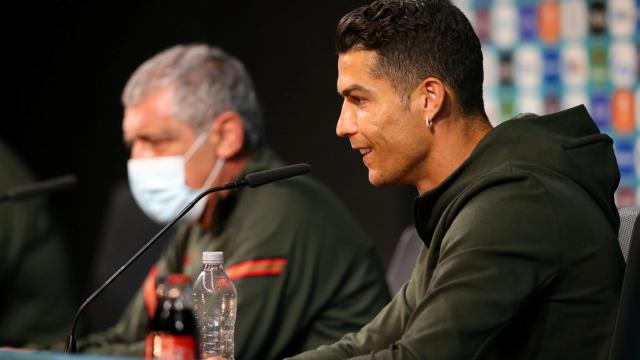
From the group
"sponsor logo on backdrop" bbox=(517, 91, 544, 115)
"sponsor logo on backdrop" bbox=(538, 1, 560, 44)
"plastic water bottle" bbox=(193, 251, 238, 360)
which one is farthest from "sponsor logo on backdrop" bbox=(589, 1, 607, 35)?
"plastic water bottle" bbox=(193, 251, 238, 360)

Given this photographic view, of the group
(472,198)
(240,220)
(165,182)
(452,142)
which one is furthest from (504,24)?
(472,198)

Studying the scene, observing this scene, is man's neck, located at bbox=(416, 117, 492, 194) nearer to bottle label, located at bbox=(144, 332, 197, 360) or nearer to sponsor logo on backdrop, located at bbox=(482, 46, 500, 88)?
bottle label, located at bbox=(144, 332, 197, 360)

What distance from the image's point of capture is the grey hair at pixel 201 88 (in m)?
3.05

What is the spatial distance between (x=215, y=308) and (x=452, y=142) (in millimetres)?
755

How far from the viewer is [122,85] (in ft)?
15.5

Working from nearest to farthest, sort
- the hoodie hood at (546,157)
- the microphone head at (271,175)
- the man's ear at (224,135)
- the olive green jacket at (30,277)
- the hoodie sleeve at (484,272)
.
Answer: the hoodie sleeve at (484,272), the hoodie hood at (546,157), the microphone head at (271,175), the man's ear at (224,135), the olive green jacket at (30,277)

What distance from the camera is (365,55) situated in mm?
1840

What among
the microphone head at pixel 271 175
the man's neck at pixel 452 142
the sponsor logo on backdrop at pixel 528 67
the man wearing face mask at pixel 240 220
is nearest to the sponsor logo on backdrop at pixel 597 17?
the sponsor logo on backdrop at pixel 528 67

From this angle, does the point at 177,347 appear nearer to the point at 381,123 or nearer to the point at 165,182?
the point at 381,123

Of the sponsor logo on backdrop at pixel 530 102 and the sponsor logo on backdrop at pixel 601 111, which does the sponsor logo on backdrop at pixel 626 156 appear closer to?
the sponsor logo on backdrop at pixel 601 111

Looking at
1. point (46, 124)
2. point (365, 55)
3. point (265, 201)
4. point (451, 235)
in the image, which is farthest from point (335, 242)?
point (46, 124)

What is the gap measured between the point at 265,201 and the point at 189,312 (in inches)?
53.3

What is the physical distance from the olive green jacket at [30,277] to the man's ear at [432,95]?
1854mm

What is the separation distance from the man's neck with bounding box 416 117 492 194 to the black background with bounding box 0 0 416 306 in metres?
2.25
